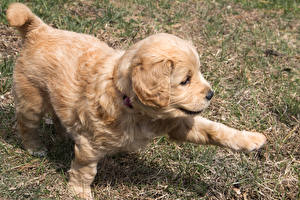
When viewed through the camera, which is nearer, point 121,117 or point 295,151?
point 121,117

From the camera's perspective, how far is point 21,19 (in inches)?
146

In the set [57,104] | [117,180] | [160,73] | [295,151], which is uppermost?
[160,73]

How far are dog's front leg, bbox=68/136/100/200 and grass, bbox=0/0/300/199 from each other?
0.17 m

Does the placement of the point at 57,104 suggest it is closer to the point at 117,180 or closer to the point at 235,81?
the point at 117,180

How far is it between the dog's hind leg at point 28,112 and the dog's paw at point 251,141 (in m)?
2.05

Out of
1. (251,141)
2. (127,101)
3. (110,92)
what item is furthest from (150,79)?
(251,141)

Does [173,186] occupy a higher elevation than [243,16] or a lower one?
lower

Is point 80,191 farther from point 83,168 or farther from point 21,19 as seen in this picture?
point 21,19

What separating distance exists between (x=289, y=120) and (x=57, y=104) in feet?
9.53

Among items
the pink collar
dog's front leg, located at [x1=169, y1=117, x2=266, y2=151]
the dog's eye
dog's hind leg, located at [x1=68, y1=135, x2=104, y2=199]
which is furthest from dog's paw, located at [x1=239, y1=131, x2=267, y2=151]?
dog's hind leg, located at [x1=68, y1=135, x2=104, y2=199]

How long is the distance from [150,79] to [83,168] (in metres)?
1.31

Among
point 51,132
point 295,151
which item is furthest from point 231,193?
point 51,132

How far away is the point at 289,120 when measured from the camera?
4.91 meters

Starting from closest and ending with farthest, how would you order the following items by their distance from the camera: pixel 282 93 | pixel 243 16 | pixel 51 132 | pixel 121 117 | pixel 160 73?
pixel 160 73, pixel 121 117, pixel 51 132, pixel 282 93, pixel 243 16
